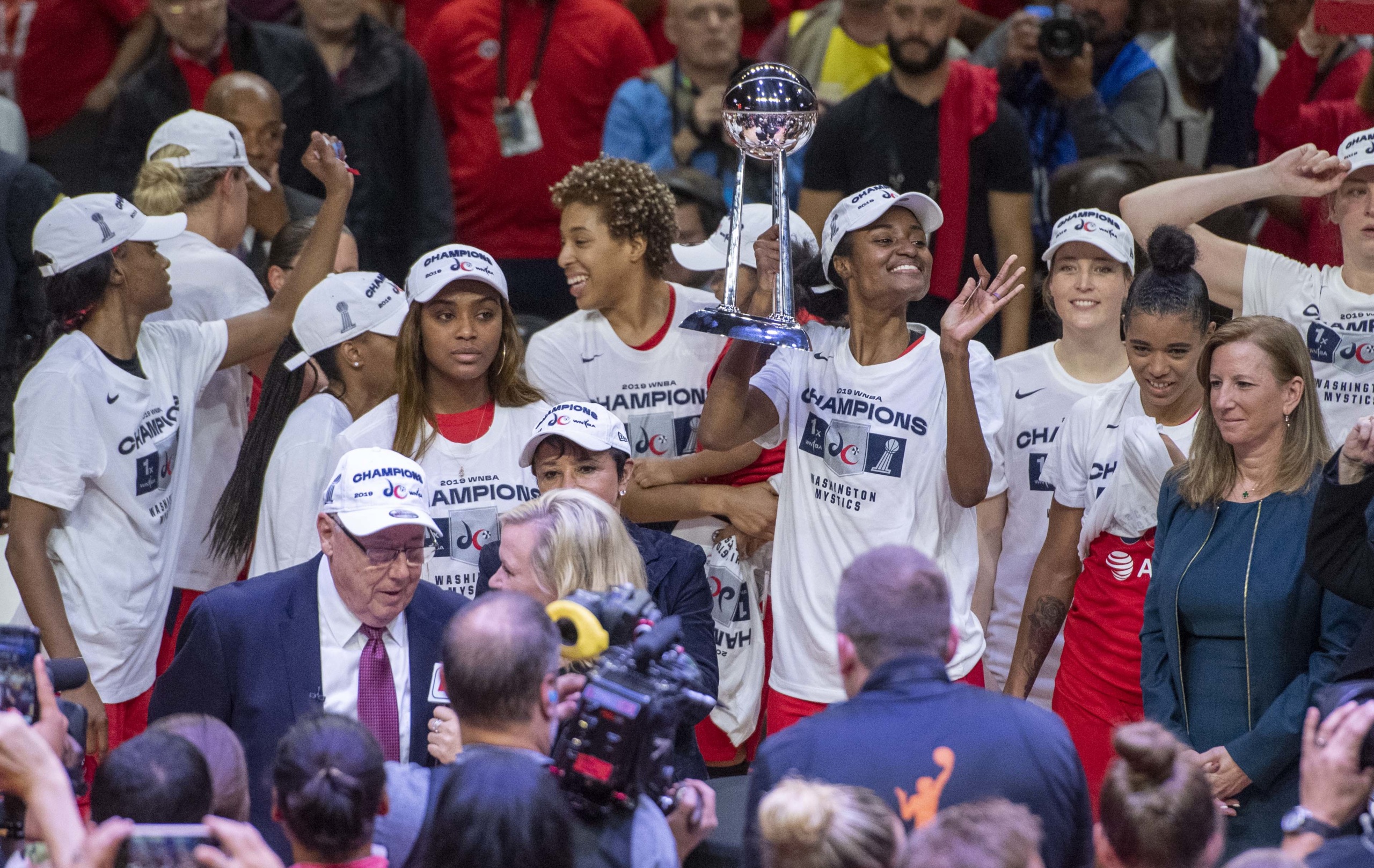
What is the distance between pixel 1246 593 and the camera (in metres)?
3.85

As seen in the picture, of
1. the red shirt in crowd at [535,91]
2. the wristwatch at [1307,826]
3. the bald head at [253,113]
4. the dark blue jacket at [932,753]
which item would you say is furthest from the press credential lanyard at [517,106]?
the wristwatch at [1307,826]

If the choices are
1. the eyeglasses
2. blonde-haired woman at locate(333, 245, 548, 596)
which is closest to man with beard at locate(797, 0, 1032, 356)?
blonde-haired woman at locate(333, 245, 548, 596)

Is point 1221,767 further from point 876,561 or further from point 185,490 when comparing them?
point 185,490

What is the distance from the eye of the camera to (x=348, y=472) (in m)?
3.71

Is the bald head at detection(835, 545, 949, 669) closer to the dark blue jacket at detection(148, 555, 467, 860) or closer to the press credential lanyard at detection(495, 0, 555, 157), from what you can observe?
the dark blue jacket at detection(148, 555, 467, 860)

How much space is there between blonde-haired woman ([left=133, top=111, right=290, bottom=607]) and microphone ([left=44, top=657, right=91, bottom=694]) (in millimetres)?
1951

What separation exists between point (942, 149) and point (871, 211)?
1.99 m

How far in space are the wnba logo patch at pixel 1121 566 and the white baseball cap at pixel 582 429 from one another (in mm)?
1380

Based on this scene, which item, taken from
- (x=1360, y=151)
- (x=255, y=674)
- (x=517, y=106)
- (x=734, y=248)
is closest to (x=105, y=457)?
(x=255, y=674)

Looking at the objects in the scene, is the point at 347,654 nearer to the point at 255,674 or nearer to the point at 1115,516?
the point at 255,674

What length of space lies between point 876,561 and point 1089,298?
2.30 meters

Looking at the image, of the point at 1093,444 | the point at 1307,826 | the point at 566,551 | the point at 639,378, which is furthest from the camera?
the point at 639,378

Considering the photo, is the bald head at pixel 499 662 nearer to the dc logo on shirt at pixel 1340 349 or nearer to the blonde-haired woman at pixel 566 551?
the blonde-haired woman at pixel 566 551

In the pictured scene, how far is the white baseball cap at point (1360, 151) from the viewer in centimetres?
468
